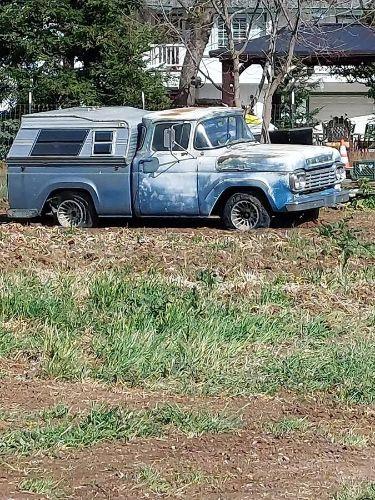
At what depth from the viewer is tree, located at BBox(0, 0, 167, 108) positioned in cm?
2750

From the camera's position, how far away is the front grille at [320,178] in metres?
14.5

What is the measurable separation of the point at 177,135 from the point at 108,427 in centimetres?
943

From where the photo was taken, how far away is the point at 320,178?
14.7 meters

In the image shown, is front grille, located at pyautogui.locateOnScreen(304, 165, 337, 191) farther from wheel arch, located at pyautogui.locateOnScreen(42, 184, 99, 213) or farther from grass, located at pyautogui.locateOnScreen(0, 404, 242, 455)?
grass, located at pyautogui.locateOnScreen(0, 404, 242, 455)

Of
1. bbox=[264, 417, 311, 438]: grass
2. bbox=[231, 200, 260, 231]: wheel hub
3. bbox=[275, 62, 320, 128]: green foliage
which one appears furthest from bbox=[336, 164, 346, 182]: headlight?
bbox=[275, 62, 320, 128]: green foliage

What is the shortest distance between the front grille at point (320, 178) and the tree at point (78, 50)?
43.7ft

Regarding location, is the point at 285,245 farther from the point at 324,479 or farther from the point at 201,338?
the point at 324,479

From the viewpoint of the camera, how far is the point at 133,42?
1088 inches

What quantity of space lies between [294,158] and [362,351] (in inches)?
281

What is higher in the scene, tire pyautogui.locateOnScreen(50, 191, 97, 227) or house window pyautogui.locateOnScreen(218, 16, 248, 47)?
house window pyautogui.locateOnScreen(218, 16, 248, 47)

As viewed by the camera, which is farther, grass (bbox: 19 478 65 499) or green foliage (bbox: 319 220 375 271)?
green foliage (bbox: 319 220 375 271)

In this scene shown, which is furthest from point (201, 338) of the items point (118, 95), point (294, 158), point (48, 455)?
point (118, 95)

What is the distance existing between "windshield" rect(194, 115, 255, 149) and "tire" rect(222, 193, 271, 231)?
34.3 inches

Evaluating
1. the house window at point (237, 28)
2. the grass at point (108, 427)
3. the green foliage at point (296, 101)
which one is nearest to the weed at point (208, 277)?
the grass at point (108, 427)
